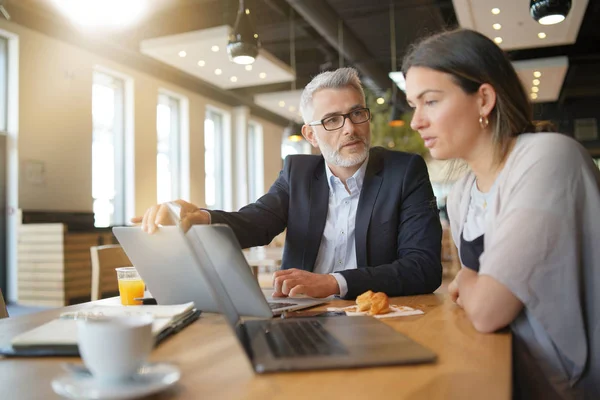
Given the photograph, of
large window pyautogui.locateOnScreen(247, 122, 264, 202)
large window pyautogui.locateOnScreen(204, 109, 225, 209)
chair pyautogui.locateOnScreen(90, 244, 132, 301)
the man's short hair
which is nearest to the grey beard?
the man's short hair

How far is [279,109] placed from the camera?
11.2 metres

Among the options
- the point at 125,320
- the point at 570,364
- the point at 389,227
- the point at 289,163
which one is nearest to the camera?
the point at 125,320

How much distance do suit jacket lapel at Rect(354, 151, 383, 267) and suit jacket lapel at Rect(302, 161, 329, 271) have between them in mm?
141

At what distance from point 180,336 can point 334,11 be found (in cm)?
751

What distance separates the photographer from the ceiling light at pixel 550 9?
4.60 meters

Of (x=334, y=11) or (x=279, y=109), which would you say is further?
(x=279, y=109)

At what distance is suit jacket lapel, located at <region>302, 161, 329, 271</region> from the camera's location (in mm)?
1935

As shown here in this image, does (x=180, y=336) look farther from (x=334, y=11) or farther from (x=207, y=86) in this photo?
(x=207, y=86)

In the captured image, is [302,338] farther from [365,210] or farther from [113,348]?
[365,210]

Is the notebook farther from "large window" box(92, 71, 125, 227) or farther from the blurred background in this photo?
"large window" box(92, 71, 125, 227)

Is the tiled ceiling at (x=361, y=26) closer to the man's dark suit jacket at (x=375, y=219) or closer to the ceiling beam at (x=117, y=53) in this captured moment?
the ceiling beam at (x=117, y=53)

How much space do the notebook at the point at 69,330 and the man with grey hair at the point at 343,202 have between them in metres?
0.54

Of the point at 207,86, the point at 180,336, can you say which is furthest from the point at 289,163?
the point at 207,86

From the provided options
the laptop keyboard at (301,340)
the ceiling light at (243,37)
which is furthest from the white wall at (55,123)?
the laptop keyboard at (301,340)
